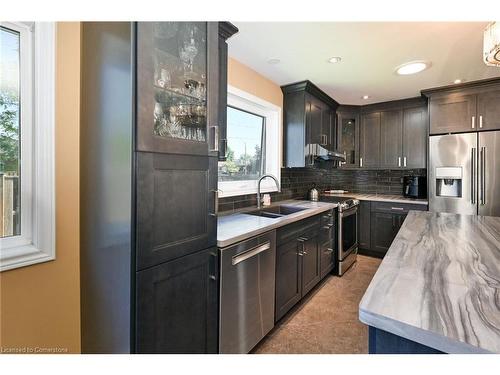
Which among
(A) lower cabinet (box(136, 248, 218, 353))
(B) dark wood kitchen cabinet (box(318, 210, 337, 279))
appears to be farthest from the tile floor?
(A) lower cabinet (box(136, 248, 218, 353))

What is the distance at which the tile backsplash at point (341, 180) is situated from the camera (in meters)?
3.44

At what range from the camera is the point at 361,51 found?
223 cm

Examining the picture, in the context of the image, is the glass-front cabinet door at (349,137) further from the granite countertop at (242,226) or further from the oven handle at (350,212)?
the granite countertop at (242,226)

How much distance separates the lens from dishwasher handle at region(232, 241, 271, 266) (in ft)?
5.06

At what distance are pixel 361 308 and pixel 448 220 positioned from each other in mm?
1930

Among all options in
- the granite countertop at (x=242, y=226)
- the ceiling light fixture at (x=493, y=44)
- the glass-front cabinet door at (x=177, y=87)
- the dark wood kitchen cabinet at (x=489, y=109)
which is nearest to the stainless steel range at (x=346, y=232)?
the granite countertop at (x=242, y=226)

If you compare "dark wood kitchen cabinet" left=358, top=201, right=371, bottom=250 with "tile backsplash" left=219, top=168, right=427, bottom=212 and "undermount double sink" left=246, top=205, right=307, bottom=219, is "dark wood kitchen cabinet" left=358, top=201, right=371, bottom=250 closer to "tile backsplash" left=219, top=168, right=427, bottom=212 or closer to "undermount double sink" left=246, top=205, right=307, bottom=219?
"tile backsplash" left=219, top=168, right=427, bottom=212

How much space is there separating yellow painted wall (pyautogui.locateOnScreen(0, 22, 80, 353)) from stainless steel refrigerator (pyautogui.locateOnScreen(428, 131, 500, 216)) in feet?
13.0

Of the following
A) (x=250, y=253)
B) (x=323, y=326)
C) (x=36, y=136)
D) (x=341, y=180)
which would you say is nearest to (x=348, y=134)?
(x=341, y=180)

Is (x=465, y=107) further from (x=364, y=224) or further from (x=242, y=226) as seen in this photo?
(x=242, y=226)

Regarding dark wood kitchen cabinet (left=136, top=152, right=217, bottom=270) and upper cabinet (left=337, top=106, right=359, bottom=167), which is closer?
dark wood kitchen cabinet (left=136, top=152, right=217, bottom=270)

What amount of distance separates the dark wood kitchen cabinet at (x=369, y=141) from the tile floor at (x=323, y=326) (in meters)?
2.11

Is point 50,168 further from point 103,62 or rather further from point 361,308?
point 361,308
